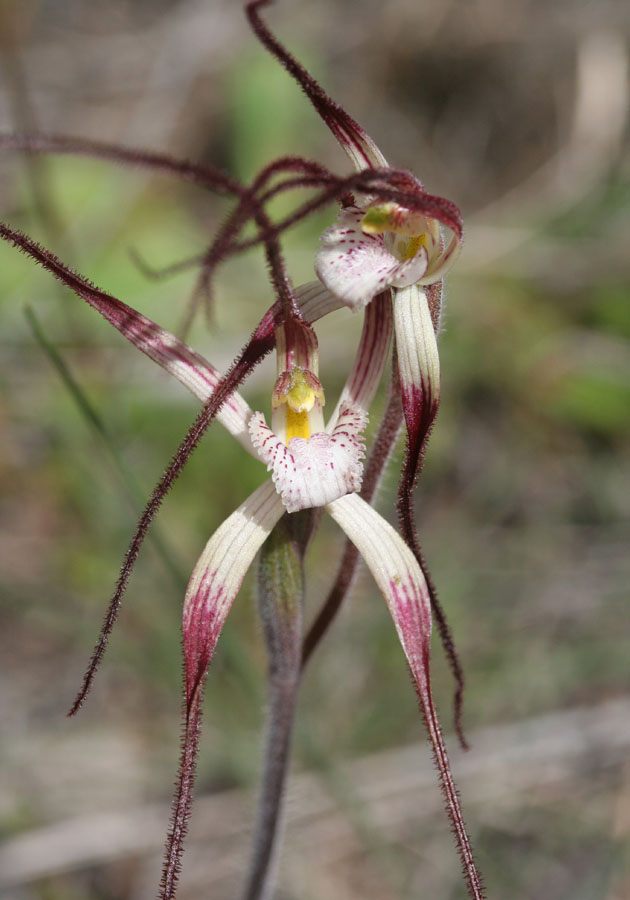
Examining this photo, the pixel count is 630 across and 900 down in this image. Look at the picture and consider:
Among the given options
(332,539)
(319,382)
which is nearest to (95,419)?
(319,382)

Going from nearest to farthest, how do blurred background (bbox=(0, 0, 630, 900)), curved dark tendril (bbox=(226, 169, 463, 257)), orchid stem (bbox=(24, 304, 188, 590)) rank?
curved dark tendril (bbox=(226, 169, 463, 257))
orchid stem (bbox=(24, 304, 188, 590))
blurred background (bbox=(0, 0, 630, 900))

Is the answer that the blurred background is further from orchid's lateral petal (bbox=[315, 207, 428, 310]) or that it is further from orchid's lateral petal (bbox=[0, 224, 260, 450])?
orchid's lateral petal (bbox=[315, 207, 428, 310])

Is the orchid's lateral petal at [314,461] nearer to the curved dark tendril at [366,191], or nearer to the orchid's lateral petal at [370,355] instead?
the orchid's lateral petal at [370,355]

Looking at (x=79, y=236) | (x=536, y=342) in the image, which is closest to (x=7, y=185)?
(x=79, y=236)

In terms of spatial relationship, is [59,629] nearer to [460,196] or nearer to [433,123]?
[460,196]

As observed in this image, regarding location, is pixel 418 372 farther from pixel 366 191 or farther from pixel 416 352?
pixel 366 191

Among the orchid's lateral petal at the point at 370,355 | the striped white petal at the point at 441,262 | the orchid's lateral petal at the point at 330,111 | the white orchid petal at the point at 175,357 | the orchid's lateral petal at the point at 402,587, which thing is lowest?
the orchid's lateral petal at the point at 402,587

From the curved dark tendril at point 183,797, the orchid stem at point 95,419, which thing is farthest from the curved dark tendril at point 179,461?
the orchid stem at point 95,419

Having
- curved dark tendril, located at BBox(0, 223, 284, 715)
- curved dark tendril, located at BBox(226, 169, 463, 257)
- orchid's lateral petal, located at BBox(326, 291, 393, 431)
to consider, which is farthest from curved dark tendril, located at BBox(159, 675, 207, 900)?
curved dark tendril, located at BBox(226, 169, 463, 257)
